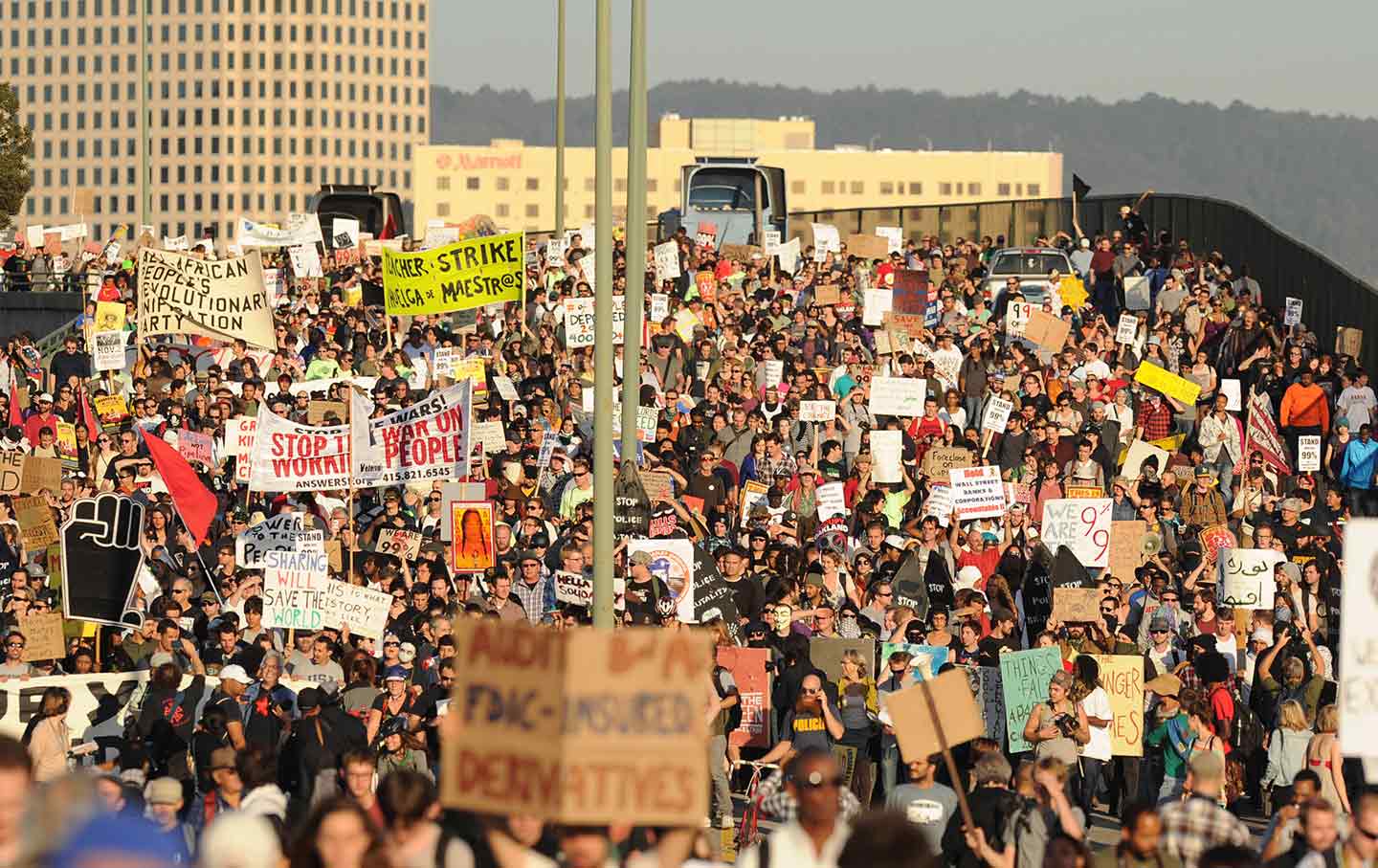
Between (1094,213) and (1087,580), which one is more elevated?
(1094,213)

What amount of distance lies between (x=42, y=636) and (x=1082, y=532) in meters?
7.84

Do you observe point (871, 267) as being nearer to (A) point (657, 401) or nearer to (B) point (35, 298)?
(A) point (657, 401)

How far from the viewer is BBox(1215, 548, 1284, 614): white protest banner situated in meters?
19.4

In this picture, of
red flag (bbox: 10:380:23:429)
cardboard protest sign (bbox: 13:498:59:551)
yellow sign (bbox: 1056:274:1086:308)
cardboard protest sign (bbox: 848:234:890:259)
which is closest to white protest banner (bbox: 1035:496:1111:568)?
cardboard protest sign (bbox: 13:498:59:551)

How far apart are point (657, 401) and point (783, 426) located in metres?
2.00

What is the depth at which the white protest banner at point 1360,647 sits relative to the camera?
11.4m

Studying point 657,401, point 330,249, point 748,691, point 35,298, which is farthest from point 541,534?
point 35,298

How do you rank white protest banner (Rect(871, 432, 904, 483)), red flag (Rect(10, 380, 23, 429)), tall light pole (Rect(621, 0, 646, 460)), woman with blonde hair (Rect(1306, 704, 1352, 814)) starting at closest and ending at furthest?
woman with blonde hair (Rect(1306, 704, 1352, 814)), tall light pole (Rect(621, 0, 646, 460)), white protest banner (Rect(871, 432, 904, 483)), red flag (Rect(10, 380, 23, 429))

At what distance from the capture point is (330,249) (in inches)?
1567

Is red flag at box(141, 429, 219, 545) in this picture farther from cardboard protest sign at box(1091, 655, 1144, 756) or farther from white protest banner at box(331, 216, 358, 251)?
white protest banner at box(331, 216, 358, 251)

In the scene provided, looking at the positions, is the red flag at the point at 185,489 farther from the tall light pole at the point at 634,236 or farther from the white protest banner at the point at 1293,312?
the white protest banner at the point at 1293,312

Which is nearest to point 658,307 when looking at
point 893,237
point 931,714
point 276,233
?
point 893,237

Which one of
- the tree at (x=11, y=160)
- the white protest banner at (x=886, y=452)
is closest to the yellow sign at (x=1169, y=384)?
the white protest banner at (x=886, y=452)

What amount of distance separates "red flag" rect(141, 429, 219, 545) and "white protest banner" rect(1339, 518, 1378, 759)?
11.7 meters
